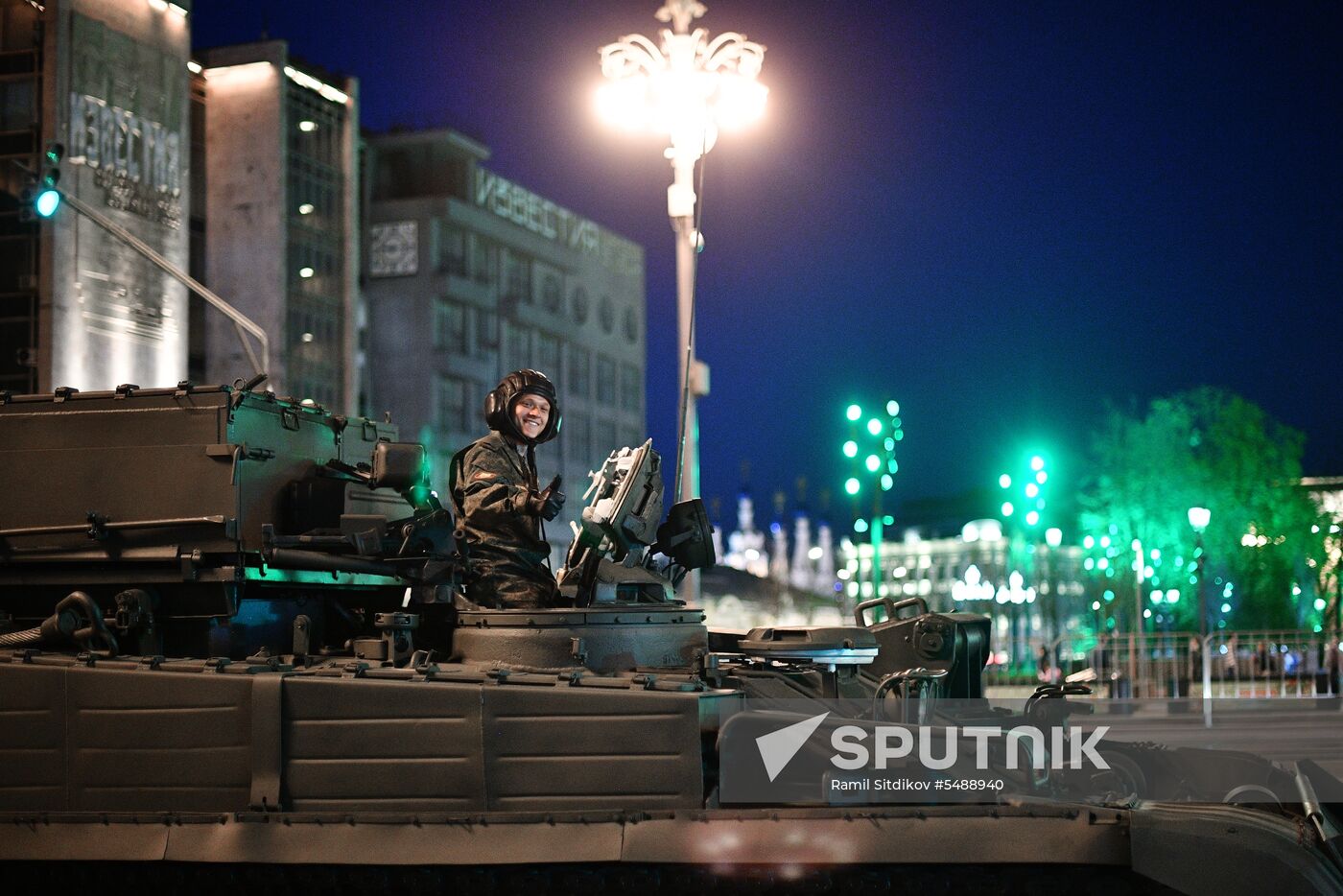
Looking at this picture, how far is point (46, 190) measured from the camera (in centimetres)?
1669

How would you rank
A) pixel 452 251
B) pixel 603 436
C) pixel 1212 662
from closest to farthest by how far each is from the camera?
pixel 1212 662 < pixel 452 251 < pixel 603 436

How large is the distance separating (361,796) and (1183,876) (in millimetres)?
3664

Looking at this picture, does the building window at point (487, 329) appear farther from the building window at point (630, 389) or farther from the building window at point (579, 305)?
the building window at point (630, 389)

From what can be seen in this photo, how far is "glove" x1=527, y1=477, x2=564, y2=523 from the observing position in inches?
318

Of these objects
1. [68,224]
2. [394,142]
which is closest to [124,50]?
[68,224]

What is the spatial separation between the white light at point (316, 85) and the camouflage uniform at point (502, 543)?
145ft

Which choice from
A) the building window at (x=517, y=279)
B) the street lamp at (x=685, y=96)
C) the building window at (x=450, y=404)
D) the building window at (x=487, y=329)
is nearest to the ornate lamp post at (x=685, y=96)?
the street lamp at (x=685, y=96)

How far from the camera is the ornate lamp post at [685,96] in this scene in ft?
54.6

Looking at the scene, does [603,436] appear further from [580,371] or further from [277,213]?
[277,213]

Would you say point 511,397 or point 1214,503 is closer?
point 511,397

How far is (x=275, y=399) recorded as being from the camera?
27.7ft

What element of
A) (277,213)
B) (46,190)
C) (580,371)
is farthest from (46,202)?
(580,371)

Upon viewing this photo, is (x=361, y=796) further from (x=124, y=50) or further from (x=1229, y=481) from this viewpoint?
(x=1229, y=481)

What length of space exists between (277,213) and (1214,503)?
34495mm
